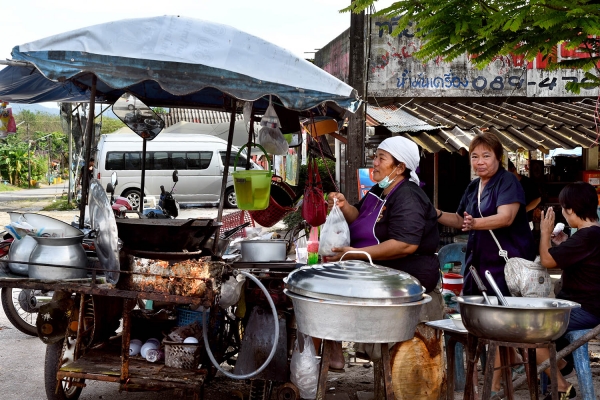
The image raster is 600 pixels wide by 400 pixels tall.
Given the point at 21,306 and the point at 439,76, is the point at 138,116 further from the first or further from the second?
the point at 439,76

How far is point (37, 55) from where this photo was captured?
409cm

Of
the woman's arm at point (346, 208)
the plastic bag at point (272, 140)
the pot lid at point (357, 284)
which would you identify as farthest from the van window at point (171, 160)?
the pot lid at point (357, 284)

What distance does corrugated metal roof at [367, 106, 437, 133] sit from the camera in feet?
31.4

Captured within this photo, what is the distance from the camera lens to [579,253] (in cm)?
414

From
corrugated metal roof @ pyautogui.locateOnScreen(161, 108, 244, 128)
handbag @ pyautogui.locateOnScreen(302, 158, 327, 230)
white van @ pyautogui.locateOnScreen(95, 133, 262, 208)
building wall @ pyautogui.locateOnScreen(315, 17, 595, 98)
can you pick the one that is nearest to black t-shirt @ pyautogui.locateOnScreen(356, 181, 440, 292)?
handbag @ pyautogui.locateOnScreen(302, 158, 327, 230)

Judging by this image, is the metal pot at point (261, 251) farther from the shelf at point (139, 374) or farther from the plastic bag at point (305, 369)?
the shelf at point (139, 374)

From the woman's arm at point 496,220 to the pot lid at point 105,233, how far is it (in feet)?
7.50

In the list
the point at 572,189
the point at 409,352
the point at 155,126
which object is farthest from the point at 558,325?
the point at 155,126

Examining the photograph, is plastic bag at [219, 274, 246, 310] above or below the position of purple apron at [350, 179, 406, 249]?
below

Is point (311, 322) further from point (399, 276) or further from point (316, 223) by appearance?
point (316, 223)

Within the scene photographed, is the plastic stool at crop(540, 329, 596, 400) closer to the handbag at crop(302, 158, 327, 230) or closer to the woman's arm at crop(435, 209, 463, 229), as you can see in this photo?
the woman's arm at crop(435, 209, 463, 229)

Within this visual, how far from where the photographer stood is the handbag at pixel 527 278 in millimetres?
4094

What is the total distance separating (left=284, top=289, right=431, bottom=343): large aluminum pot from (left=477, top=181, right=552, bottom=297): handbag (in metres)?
1.13

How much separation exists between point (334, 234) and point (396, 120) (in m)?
6.36
